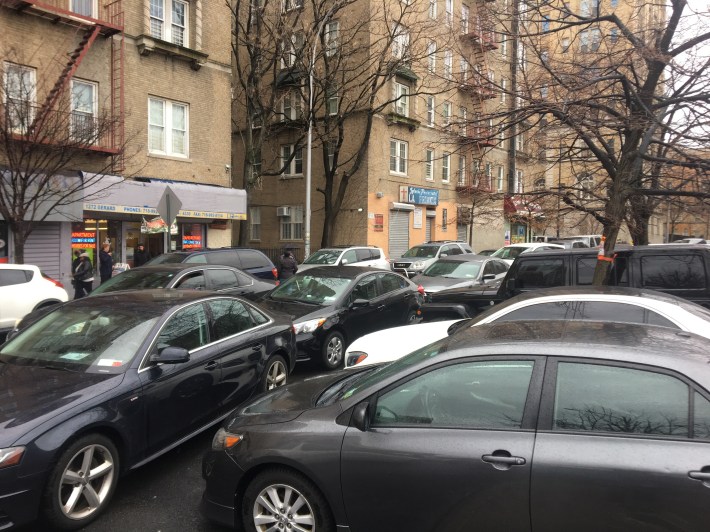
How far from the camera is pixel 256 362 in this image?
5.34 m

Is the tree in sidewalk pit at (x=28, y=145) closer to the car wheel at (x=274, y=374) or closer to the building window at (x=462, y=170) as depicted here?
the car wheel at (x=274, y=374)

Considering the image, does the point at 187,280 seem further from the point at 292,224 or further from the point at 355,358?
the point at 292,224

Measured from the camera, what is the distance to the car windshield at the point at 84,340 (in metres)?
4.07

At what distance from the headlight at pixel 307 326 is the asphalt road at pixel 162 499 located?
2680mm

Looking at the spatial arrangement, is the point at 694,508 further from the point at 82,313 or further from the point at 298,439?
the point at 82,313

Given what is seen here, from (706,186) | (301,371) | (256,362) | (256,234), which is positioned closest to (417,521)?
(256,362)

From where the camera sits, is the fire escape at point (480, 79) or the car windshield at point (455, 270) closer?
Answer: the fire escape at point (480, 79)

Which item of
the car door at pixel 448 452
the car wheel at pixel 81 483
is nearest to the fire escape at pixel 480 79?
the car door at pixel 448 452

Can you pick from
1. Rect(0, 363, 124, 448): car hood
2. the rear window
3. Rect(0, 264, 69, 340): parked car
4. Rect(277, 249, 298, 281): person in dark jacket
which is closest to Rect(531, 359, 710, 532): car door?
Rect(0, 363, 124, 448): car hood

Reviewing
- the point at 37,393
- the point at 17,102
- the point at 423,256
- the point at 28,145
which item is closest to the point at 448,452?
the point at 37,393

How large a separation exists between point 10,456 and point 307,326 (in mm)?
4531

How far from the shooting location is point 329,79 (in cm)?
2145

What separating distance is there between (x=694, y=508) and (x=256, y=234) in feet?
90.8

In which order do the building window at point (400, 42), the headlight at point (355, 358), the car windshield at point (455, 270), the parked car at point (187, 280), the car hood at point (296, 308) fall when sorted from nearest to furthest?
the headlight at point (355, 358) → the car hood at point (296, 308) → the parked car at point (187, 280) → the car windshield at point (455, 270) → the building window at point (400, 42)
